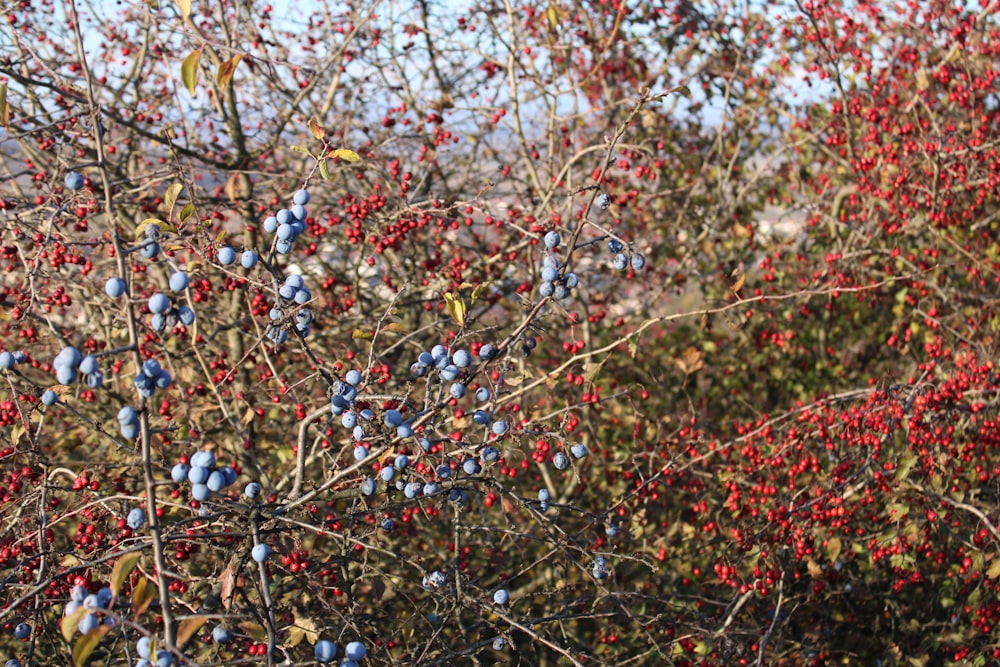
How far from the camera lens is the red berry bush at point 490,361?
78.1 inches

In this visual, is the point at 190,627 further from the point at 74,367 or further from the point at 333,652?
the point at 74,367

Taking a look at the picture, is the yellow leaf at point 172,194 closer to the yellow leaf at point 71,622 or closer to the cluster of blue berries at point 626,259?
the yellow leaf at point 71,622

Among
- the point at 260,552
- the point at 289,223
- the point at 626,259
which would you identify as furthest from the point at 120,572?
the point at 626,259

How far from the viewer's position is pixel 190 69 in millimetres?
1689

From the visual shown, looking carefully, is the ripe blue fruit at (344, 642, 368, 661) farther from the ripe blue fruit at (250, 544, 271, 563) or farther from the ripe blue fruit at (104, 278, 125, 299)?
the ripe blue fruit at (104, 278, 125, 299)

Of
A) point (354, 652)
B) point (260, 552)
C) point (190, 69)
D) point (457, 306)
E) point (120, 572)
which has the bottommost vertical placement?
point (354, 652)

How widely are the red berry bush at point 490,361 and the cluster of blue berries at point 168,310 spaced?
12mm

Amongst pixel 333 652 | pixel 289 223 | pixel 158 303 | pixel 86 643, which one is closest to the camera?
pixel 86 643

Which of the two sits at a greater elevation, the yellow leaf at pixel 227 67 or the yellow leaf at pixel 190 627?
the yellow leaf at pixel 227 67

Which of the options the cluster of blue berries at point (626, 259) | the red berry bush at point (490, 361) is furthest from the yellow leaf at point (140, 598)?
the cluster of blue berries at point (626, 259)

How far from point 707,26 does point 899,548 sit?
144 inches

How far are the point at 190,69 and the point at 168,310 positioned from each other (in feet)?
1.77

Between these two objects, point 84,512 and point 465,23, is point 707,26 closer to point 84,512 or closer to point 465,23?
point 465,23

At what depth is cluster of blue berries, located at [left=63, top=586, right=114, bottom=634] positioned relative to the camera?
4.51 feet
